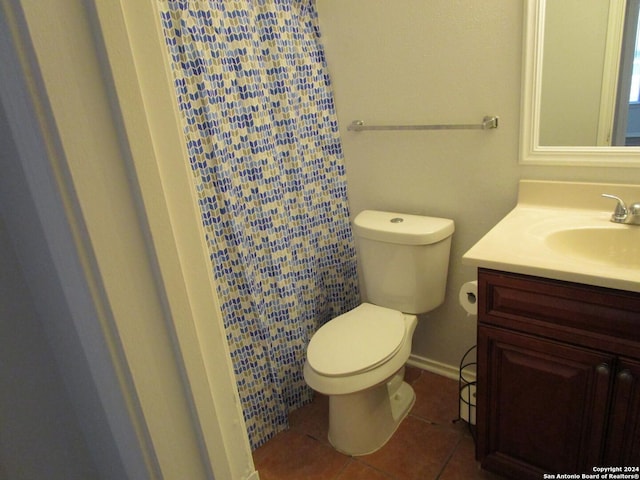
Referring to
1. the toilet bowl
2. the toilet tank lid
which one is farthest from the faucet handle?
the toilet bowl

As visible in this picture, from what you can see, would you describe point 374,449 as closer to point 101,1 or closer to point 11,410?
point 11,410

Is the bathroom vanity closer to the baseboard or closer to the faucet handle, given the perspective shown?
the faucet handle

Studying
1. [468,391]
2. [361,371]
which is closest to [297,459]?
[361,371]

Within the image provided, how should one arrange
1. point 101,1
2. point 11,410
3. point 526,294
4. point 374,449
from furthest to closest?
1. point 374,449
2. point 526,294
3. point 11,410
4. point 101,1

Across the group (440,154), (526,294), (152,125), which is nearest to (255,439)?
(526,294)

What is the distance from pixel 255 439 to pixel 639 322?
152 centimetres

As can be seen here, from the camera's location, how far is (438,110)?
1772mm

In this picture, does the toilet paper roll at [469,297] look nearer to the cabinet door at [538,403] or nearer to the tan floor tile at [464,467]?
the cabinet door at [538,403]

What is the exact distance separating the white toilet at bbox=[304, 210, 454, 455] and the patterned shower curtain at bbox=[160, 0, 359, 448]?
0.74 feet

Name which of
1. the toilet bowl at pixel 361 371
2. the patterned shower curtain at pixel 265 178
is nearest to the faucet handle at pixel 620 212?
the toilet bowl at pixel 361 371

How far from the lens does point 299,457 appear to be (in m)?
1.83

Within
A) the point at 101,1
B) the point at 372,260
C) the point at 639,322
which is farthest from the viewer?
the point at 372,260

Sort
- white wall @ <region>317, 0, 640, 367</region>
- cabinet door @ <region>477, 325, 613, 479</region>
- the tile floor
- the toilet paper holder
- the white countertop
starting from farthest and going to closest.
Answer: the toilet paper holder, the tile floor, white wall @ <region>317, 0, 640, 367</region>, cabinet door @ <region>477, 325, 613, 479</region>, the white countertop

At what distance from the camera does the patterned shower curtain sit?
1.53 meters
